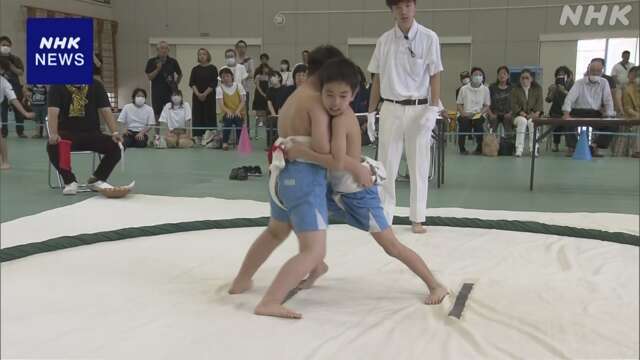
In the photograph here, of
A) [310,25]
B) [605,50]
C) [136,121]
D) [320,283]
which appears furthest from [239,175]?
[605,50]

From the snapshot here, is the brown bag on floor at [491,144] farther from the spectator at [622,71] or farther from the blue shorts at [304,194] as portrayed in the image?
the blue shorts at [304,194]

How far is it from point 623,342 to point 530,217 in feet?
7.05

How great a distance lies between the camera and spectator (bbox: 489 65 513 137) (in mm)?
8633

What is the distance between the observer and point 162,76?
952 cm

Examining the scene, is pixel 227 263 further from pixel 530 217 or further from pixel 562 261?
pixel 530 217

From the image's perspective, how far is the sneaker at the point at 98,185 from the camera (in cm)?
495

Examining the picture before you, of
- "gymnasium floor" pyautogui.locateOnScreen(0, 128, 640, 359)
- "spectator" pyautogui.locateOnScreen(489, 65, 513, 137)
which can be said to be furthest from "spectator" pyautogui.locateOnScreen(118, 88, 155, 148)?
"spectator" pyautogui.locateOnScreen(489, 65, 513, 137)

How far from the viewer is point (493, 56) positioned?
525 inches

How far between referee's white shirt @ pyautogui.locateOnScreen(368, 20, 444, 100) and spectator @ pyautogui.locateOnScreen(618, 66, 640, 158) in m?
4.70

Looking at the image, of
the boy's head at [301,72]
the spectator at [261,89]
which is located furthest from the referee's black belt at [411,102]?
the spectator at [261,89]

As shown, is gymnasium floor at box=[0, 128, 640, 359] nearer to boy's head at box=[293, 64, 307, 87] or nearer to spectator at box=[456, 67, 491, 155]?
boy's head at box=[293, 64, 307, 87]

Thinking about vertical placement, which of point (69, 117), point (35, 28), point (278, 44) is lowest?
point (69, 117)

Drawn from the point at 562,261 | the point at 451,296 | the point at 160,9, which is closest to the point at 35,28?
the point at 451,296

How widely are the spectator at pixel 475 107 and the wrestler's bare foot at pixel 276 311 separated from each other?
6794 mm
